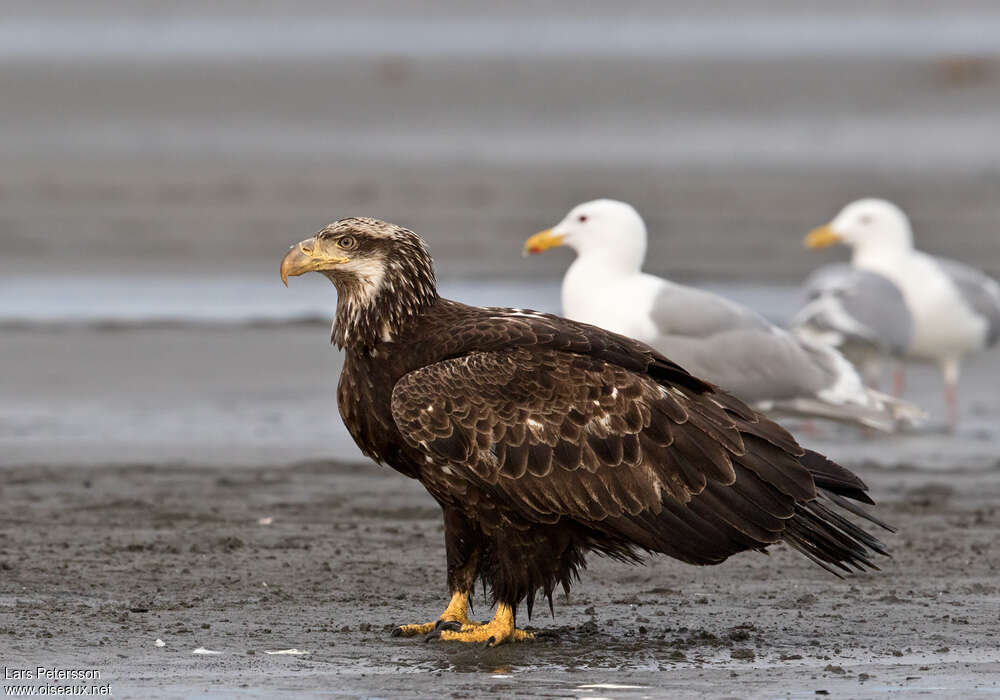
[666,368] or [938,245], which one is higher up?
[938,245]

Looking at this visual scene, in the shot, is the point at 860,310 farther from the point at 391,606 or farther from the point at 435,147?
the point at 435,147

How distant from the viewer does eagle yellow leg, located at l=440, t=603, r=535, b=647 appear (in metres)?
7.62

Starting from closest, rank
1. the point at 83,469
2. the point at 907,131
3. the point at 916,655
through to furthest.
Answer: the point at 916,655, the point at 83,469, the point at 907,131

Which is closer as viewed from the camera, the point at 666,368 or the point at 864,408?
the point at 666,368

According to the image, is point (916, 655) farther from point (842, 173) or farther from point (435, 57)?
Answer: point (435, 57)

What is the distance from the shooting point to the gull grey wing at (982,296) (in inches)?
617

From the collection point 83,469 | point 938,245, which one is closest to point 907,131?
point 938,245

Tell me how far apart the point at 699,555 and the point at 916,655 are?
0.90 meters

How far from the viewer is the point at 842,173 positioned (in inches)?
1083

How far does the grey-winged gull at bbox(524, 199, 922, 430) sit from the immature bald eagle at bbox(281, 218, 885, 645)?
366cm

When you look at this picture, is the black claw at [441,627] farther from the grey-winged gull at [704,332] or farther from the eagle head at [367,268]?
the grey-winged gull at [704,332]

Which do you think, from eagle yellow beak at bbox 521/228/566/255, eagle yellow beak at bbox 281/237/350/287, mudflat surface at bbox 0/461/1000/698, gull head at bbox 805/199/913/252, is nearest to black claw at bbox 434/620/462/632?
mudflat surface at bbox 0/461/1000/698

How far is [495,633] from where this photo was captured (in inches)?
301

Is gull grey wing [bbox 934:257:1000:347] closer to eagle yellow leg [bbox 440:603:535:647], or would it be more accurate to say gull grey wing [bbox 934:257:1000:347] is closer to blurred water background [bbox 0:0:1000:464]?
blurred water background [bbox 0:0:1000:464]
